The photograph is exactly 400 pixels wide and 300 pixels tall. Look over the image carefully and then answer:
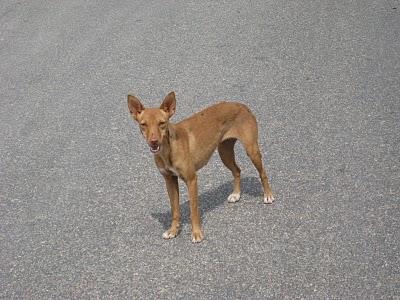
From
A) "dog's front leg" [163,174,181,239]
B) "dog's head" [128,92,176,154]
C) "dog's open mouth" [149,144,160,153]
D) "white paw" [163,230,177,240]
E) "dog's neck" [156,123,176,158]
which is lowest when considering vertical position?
"white paw" [163,230,177,240]

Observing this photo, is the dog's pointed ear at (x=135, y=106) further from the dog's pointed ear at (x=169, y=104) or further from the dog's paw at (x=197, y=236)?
the dog's paw at (x=197, y=236)

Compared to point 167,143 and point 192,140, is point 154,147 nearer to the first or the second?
point 167,143

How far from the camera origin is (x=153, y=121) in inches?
180

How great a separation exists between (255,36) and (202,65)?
131cm

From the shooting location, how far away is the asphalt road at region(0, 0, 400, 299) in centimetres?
481

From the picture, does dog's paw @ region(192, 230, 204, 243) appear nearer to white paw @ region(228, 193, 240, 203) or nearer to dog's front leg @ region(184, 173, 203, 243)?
dog's front leg @ region(184, 173, 203, 243)

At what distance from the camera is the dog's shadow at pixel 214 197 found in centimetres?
559

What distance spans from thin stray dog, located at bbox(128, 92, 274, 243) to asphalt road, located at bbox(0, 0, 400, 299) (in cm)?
30

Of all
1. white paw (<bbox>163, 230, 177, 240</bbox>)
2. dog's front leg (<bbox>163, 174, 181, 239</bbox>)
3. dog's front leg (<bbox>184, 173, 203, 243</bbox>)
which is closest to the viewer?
dog's front leg (<bbox>184, 173, 203, 243</bbox>)

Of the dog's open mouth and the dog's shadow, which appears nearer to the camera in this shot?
the dog's open mouth

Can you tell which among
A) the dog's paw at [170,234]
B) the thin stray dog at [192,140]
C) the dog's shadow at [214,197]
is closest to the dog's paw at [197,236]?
the thin stray dog at [192,140]

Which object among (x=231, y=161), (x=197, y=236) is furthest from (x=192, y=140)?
(x=197, y=236)

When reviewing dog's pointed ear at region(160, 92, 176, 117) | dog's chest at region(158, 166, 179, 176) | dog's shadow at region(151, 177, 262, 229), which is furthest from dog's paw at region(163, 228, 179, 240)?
dog's pointed ear at region(160, 92, 176, 117)

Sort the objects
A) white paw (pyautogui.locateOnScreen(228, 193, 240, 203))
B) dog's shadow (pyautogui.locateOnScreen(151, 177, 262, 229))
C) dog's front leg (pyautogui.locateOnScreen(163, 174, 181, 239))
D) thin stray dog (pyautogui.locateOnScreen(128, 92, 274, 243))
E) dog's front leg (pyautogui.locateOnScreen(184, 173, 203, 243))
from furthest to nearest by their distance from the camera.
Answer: white paw (pyautogui.locateOnScreen(228, 193, 240, 203)) → dog's shadow (pyautogui.locateOnScreen(151, 177, 262, 229)) → dog's front leg (pyautogui.locateOnScreen(163, 174, 181, 239)) → dog's front leg (pyautogui.locateOnScreen(184, 173, 203, 243)) → thin stray dog (pyautogui.locateOnScreen(128, 92, 274, 243))
